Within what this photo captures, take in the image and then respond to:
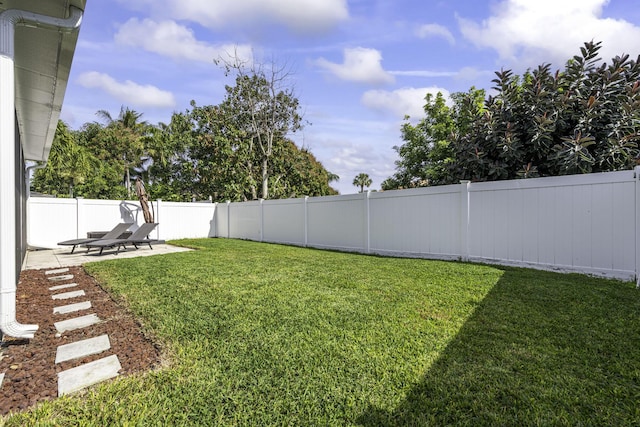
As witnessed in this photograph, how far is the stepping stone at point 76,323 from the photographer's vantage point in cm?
315

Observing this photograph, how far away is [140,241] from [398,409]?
372 inches

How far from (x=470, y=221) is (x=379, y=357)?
16.9 ft

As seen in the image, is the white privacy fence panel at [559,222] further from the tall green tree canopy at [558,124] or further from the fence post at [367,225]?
the fence post at [367,225]

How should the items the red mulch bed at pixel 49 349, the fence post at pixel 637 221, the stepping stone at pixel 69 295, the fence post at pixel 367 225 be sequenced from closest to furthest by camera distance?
the red mulch bed at pixel 49 349 < the stepping stone at pixel 69 295 < the fence post at pixel 637 221 < the fence post at pixel 367 225

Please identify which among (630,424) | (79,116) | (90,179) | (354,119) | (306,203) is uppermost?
(79,116)

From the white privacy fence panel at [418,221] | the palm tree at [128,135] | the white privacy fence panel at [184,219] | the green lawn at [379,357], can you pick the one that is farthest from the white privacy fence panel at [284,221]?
the palm tree at [128,135]

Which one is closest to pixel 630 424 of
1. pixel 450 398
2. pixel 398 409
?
pixel 450 398

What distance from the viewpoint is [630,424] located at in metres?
1.74

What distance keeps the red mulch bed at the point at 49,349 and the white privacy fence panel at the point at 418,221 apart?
20.2 ft

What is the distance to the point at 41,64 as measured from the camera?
359cm

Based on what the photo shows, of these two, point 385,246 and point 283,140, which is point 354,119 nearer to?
point 283,140

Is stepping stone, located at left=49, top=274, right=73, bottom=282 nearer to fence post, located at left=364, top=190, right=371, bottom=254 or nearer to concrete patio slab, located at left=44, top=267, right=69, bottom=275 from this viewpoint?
concrete patio slab, located at left=44, top=267, right=69, bottom=275

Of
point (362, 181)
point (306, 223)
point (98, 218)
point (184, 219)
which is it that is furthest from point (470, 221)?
point (362, 181)

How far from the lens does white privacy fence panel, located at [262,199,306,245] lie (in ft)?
36.7
